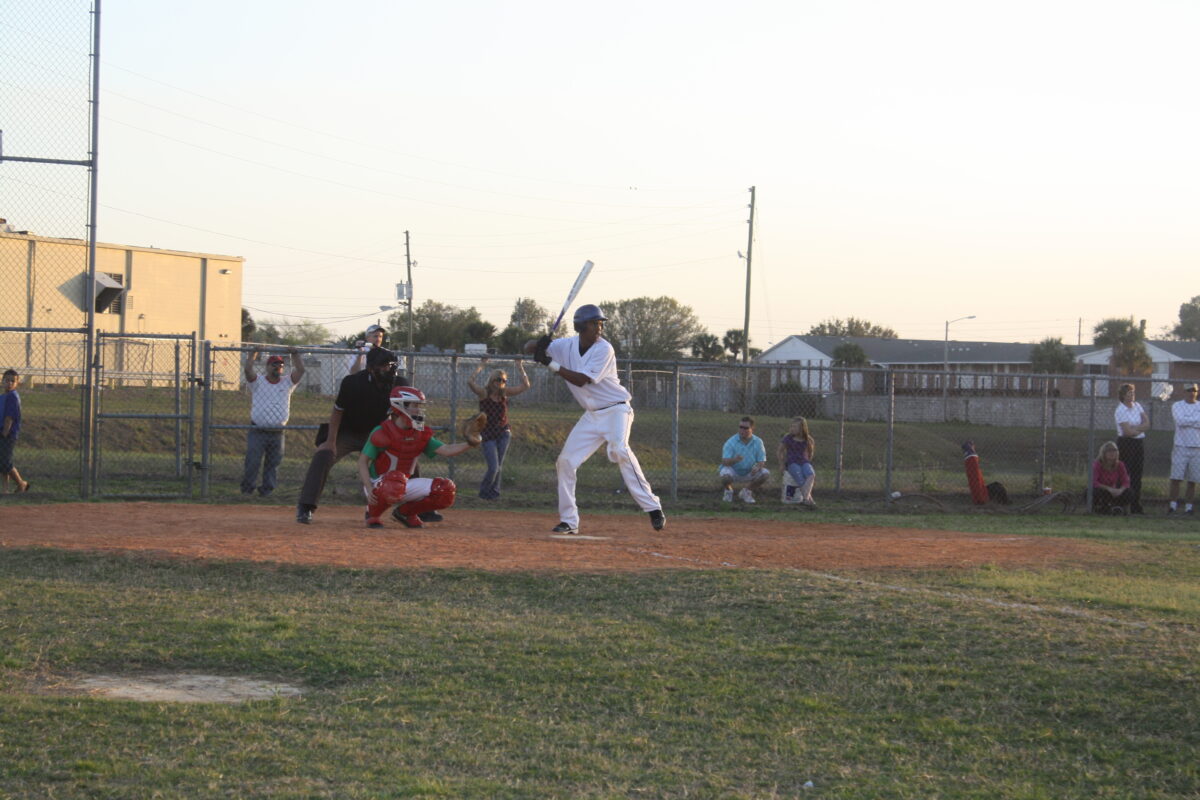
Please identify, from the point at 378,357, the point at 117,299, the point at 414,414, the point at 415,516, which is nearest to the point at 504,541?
the point at 415,516

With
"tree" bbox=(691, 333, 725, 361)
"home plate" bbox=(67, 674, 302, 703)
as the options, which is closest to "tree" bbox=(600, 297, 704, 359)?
"tree" bbox=(691, 333, 725, 361)

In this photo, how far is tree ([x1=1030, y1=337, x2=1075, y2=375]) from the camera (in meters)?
56.3

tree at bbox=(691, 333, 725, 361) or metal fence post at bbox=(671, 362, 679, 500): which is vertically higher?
tree at bbox=(691, 333, 725, 361)

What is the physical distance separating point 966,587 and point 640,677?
11.9 feet

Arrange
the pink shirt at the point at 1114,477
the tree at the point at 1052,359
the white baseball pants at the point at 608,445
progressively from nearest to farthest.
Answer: the white baseball pants at the point at 608,445 → the pink shirt at the point at 1114,477 → the tree at the point at 1052,359

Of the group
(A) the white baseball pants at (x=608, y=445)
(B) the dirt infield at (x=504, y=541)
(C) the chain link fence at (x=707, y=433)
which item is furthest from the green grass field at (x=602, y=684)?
(C) the chain link fence at (x=707, y=433)

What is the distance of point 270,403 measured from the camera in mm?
14805

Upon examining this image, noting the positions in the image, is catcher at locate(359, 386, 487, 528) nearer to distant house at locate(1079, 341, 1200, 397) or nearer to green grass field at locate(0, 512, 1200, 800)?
green grass field at locate(0, 512, 1200, 800)

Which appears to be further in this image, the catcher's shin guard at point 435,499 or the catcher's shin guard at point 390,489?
the catcher's shin guard at point 435,499

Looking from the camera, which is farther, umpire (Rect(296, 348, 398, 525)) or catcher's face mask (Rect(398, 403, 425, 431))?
umpire (Rect(296, 348, 398, 525))

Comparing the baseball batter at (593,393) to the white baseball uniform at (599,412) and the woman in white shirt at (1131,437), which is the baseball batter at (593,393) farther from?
the woman in white shirt at (1131,437)

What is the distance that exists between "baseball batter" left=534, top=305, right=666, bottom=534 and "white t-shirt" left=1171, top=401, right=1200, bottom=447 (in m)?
10.3

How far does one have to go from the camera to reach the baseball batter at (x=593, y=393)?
10508 millimetres

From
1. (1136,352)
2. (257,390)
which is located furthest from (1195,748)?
(1136,352)
